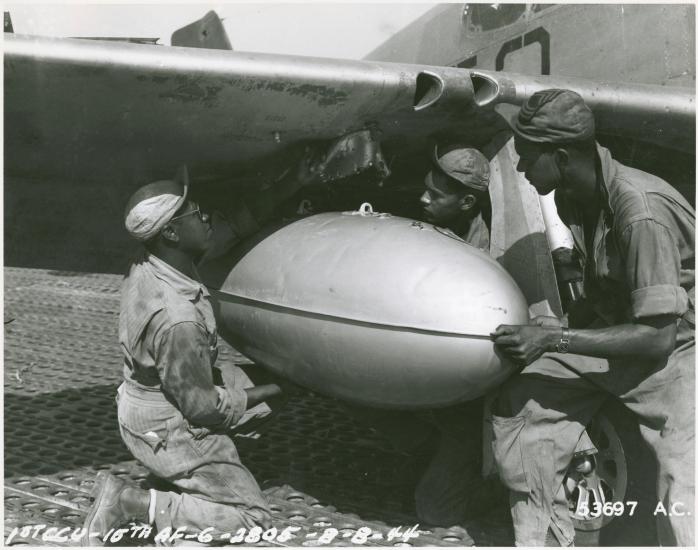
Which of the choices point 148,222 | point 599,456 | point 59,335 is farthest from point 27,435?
point 599,456

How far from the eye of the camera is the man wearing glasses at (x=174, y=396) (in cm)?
296

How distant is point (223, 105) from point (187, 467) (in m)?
1.34

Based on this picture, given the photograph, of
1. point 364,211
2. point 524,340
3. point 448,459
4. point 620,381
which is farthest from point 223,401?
point 620,381

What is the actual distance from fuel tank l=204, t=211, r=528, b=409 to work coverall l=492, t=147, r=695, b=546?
0.83 ft

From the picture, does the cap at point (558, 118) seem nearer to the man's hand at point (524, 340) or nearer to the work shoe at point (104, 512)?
the man's hand at point (524, 340)

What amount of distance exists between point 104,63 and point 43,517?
5.76 feet

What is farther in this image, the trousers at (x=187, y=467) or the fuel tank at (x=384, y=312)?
the trousers at (x=187, y=467)

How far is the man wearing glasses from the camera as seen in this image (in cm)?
296

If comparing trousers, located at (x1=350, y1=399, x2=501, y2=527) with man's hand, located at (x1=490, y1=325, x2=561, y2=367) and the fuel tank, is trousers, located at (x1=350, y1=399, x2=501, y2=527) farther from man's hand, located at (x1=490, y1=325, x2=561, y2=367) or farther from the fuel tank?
man's hand, located at (x1=490, y1=325, x2=561, y2=367)

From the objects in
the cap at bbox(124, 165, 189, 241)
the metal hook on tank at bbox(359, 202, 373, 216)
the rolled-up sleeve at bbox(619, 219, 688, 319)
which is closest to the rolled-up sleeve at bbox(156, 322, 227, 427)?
the cap at bbox(124, 165, 189, 241)

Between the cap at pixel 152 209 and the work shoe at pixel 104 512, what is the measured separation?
911 mm

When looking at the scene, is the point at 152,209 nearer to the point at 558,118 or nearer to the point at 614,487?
the point at 558,118

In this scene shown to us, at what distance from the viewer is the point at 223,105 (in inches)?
118

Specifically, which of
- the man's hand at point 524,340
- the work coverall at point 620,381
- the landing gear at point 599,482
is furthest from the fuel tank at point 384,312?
the landing gear at point 599,482
